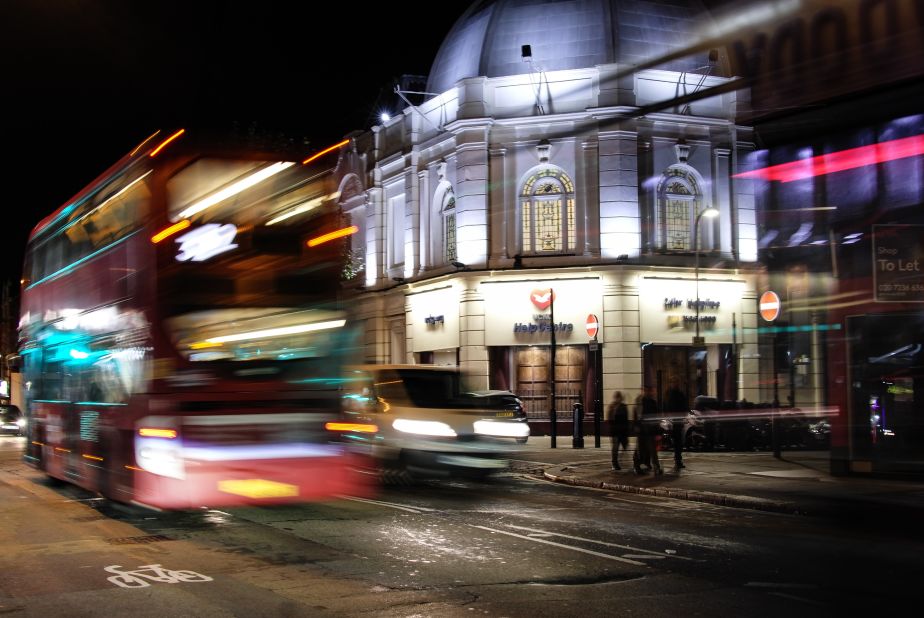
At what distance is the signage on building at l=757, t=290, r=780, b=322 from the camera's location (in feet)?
65.0

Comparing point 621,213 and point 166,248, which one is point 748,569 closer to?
point 166,248

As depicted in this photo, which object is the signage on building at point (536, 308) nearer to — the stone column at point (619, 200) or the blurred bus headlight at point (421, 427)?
the stone column at point (619, 200)

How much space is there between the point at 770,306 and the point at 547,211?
51.6ft

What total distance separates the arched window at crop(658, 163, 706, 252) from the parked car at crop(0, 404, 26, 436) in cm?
2610

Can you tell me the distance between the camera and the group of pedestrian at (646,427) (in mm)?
20203

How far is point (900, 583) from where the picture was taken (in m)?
9.25

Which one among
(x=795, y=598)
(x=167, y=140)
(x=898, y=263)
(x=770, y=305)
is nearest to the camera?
(x=795, y=598)

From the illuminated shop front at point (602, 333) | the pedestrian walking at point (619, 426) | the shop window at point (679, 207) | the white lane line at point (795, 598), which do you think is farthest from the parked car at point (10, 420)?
the white lane line at point (795, 598)

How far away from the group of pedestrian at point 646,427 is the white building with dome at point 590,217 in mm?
11895

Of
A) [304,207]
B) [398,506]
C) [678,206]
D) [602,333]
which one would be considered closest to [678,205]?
[678,206]

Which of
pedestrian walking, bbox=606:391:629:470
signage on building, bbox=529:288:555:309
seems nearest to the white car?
pedestrian walking, bbox=606:391:629:470

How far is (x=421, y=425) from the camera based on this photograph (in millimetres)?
17250

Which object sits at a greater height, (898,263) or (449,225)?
(449,225)

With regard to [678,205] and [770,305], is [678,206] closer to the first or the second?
[678,205]
